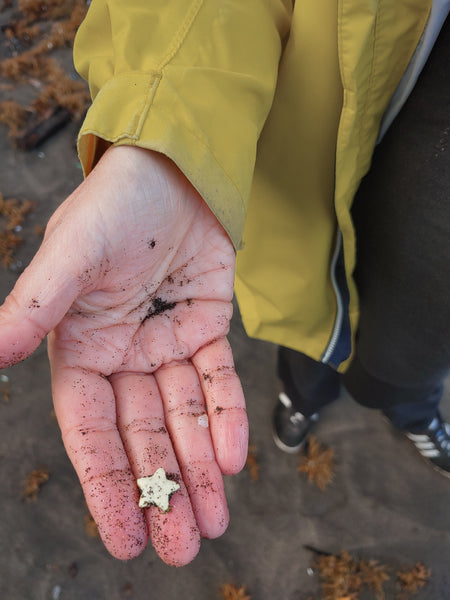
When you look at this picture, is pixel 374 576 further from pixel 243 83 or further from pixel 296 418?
pixel 243 83

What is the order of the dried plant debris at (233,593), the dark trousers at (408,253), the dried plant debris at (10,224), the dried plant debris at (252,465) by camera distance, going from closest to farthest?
the dark trousers at (408,253), the dried plant debris at (233,593), the dried plant debris at (252,465), the dried plant debris at (10,224)

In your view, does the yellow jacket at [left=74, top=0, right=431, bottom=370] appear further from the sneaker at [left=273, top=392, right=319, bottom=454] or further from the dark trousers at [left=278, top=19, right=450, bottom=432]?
the sneaker at [left=273, top=392, right=319, bottom=454]

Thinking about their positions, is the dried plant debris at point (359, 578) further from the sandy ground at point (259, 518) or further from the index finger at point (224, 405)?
the index finger at point (224, 405)

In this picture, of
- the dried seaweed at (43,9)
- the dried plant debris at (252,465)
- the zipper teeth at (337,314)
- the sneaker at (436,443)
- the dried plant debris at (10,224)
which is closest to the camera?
the zipper teeth at (337,314)

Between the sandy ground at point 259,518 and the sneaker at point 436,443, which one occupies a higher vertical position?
the sneaker at point 436,443

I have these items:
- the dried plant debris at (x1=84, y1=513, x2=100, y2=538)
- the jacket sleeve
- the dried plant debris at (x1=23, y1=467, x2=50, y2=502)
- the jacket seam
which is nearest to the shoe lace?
the dried plant debris at (x1=84, y1=513, x2=100, y2=538)

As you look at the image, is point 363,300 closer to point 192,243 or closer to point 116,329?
point 192,243

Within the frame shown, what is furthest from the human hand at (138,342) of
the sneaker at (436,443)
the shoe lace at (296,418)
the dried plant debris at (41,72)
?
the dried plant debris at (41,72)

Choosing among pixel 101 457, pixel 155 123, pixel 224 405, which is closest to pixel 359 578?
pixel 224 405
